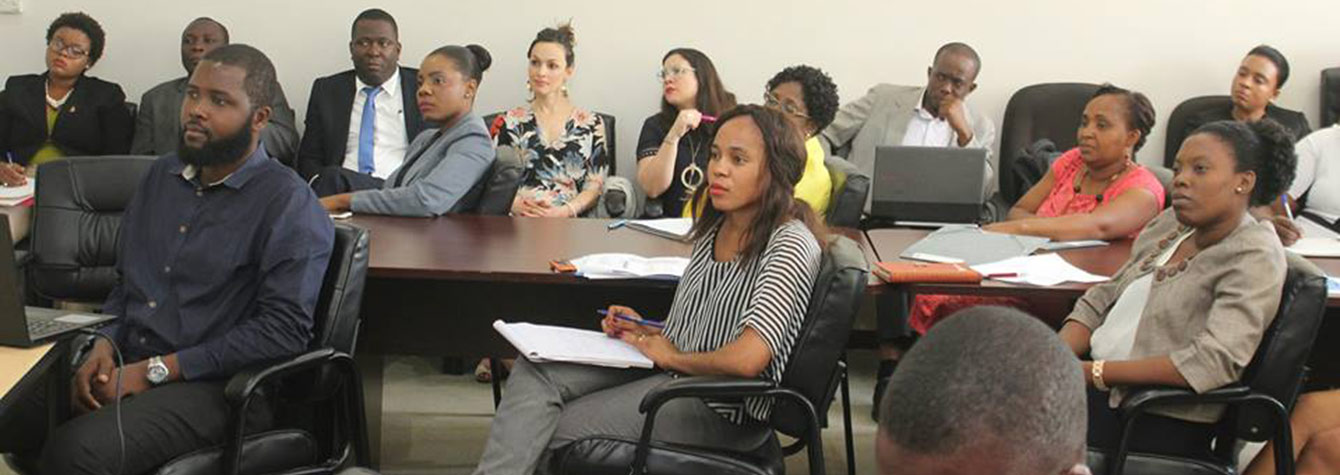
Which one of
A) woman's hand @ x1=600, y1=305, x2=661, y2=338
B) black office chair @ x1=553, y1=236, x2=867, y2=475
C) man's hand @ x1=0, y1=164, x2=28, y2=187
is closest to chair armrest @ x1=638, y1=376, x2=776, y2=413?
black office chair @ x1=553, y1=236, x2=867, y2=475

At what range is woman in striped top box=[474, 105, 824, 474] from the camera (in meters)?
2.66

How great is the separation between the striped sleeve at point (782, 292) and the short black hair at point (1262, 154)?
3.14 ft

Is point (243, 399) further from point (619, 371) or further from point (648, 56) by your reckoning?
point (648, 56)

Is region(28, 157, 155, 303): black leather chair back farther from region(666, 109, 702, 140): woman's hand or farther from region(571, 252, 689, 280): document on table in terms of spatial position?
region(666, 109, 702, 140): woman's hand

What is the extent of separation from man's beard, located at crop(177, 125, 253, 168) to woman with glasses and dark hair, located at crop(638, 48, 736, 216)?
182 centimetres

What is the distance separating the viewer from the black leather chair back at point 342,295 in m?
2.74

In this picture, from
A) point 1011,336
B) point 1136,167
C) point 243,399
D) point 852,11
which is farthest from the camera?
→ point 852,11

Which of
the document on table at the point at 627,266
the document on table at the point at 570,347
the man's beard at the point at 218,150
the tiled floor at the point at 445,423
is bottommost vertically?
the tiled floor at the point at 445,423

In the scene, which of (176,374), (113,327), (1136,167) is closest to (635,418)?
(176,374)

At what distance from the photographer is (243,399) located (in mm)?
2510

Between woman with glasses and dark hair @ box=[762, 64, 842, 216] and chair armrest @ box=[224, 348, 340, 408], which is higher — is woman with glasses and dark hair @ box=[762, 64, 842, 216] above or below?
above

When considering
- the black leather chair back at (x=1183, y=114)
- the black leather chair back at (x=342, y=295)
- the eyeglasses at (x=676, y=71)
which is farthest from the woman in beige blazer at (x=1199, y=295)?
the black leather chair back at (x=1183, y=114)

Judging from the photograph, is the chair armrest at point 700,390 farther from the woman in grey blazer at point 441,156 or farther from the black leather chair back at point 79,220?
the black leather chair back at point 79,220

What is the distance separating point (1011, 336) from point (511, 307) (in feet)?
8.11
